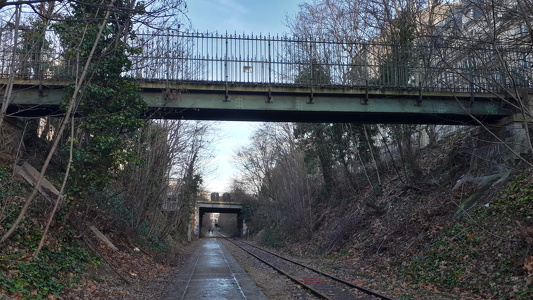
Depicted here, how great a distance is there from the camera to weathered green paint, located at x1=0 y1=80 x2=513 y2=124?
15.1 metres

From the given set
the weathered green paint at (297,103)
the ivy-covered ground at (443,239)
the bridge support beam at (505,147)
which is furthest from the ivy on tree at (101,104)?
the bridge support beam at (505,147)

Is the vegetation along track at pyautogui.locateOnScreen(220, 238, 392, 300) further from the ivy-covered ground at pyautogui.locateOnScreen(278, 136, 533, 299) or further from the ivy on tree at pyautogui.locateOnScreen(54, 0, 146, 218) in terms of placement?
the ivy on tree at pyautogui.locateOnScreen(54, 0, 146, 218)

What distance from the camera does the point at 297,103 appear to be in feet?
51.0

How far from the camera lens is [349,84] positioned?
15.8m

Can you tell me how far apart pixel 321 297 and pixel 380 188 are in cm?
1379

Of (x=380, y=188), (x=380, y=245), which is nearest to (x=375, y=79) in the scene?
(x=380, y=245)

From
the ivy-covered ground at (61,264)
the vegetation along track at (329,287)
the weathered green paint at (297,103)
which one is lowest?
the vegetation along track at (329,287)

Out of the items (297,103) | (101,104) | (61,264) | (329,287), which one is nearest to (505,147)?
(297,103)

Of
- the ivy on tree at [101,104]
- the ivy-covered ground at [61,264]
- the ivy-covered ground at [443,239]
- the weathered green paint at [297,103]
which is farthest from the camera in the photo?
the weathered green paint at [297,103]

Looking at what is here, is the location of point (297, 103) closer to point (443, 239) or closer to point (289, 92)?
point (289, 92)

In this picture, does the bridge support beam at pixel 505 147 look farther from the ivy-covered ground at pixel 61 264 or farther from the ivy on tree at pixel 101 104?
A: the ivy-covered ground at pixel 61 264

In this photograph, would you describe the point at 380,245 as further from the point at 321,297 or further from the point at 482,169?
the point at 321,297

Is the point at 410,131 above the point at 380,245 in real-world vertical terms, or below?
above

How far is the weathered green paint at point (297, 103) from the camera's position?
15.1 meters
